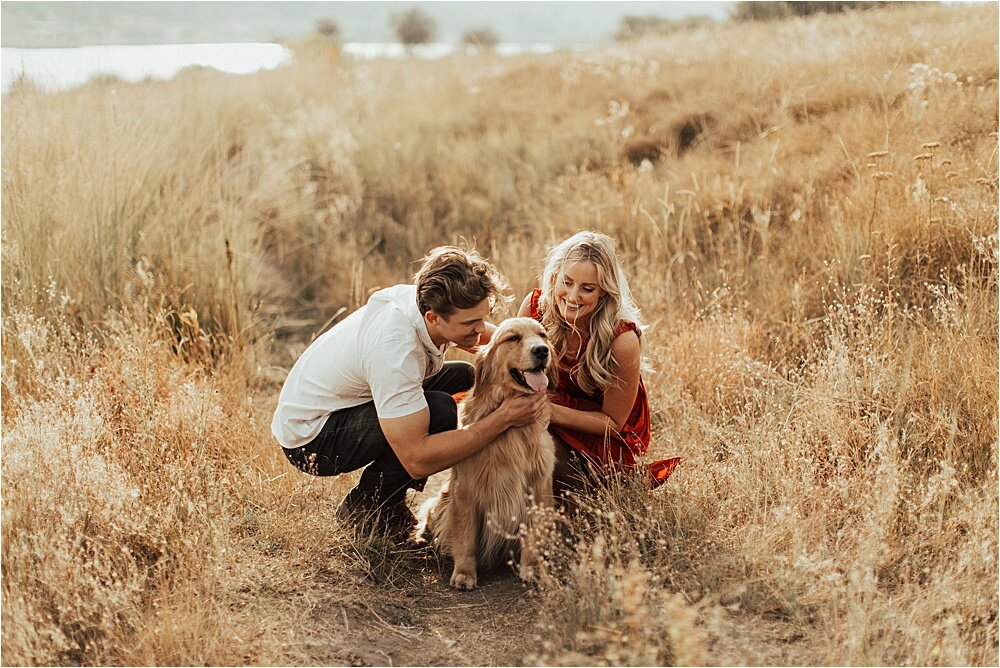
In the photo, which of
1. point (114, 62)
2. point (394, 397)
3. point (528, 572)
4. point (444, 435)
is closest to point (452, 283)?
point (394, 397)

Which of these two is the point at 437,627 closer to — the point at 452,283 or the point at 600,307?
the point at 452,283

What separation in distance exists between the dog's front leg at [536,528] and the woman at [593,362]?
0.27 meters

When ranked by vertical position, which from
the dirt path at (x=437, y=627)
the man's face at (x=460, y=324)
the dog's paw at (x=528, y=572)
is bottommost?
the dirt path at (x=437, y=627)

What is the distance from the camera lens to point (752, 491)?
379 cm

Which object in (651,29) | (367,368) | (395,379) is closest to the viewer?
(395,379)

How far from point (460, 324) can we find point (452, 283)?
19 centimetres

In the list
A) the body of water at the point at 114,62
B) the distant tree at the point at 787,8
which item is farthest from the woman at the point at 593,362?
the distant tree at the point at 787,8

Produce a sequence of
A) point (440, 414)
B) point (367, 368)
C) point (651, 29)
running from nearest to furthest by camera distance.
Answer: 1. point (367, 368)
2. point (440, 414)
3. point (651, 29)

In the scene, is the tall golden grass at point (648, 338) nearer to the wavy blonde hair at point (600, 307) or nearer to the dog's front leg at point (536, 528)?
the dog's front leg at point (536, 528)

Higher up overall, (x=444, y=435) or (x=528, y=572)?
(x=444, y=435)

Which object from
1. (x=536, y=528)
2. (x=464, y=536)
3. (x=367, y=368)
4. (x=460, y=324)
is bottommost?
(x=464, y=536)

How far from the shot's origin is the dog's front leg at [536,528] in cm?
344

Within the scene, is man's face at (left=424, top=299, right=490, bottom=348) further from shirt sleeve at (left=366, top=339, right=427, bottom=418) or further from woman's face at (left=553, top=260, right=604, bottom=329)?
woman's face at (left=553, top=260, right=604, bottom=329)

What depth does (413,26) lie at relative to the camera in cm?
2644
